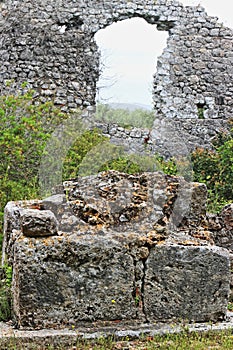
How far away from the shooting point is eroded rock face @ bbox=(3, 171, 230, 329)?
14.7 ft

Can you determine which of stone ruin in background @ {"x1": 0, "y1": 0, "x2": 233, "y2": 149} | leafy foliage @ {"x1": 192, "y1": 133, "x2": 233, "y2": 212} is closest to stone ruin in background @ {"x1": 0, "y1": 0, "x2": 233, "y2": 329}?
leafy foliage @ {"x1": 192, "y1": 133, "x2": 233, "y2": 212}

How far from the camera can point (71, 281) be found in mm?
4527

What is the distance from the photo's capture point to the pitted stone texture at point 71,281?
176 inches

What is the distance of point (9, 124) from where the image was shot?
9.91 metres

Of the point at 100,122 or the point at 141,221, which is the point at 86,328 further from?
the point at 100,122

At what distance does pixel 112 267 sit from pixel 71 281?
1.05 feet

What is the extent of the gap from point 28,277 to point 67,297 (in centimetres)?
33

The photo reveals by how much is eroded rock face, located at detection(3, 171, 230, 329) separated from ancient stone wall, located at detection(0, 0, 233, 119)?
26.9ft

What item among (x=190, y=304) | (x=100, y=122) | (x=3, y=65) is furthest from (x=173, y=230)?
(x=3, y=65)

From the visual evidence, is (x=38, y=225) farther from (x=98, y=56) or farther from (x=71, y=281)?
(x=98, y=56)

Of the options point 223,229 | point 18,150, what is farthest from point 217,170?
point 223,229

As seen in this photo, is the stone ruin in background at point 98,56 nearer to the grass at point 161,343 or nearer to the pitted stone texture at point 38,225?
the pitted stone texture at point 38,225

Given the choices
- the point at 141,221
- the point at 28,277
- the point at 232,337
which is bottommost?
the point at 232,337

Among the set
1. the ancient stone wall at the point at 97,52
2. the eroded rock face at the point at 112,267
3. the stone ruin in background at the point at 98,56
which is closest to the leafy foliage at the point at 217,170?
the stone ruin in background at the point at 98,56
